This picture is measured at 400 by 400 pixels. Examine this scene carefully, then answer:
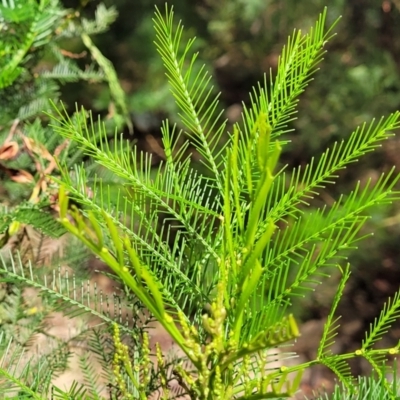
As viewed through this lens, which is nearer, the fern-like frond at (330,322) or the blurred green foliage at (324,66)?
the fern-like frond at (330,322)

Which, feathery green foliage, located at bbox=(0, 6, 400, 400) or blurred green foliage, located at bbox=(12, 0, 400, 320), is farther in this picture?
blurred green foliage, located at bbox=(12, 0, 400, 320)

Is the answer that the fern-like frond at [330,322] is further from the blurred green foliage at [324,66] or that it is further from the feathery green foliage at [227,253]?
Answer: the blurred green foliage at [324,66]

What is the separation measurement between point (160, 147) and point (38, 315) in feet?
2.37

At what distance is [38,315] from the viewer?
401mm

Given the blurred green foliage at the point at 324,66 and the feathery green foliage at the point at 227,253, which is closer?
the feathery green foliage at the point at 227,253

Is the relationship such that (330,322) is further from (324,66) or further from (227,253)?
(324,66)

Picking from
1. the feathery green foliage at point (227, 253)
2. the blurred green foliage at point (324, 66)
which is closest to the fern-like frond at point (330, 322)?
the feathery green foliage at point (227, 253)

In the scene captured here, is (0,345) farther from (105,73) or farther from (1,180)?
(105,73)

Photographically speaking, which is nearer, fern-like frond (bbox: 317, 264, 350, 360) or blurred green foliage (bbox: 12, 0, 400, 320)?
fern-like frond (bbox: 317, 264, 350, 360)

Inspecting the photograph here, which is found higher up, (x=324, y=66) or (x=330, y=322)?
(x=324, y=66)

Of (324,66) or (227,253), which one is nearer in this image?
(227,253)

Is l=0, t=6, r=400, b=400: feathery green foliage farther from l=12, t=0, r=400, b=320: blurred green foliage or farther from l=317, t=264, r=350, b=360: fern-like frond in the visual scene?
l=12, t=0, r=400, b=320: blurred green foliage

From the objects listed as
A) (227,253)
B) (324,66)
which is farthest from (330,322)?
(324,66)

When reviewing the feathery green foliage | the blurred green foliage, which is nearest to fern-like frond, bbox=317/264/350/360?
the feathery green foliage
